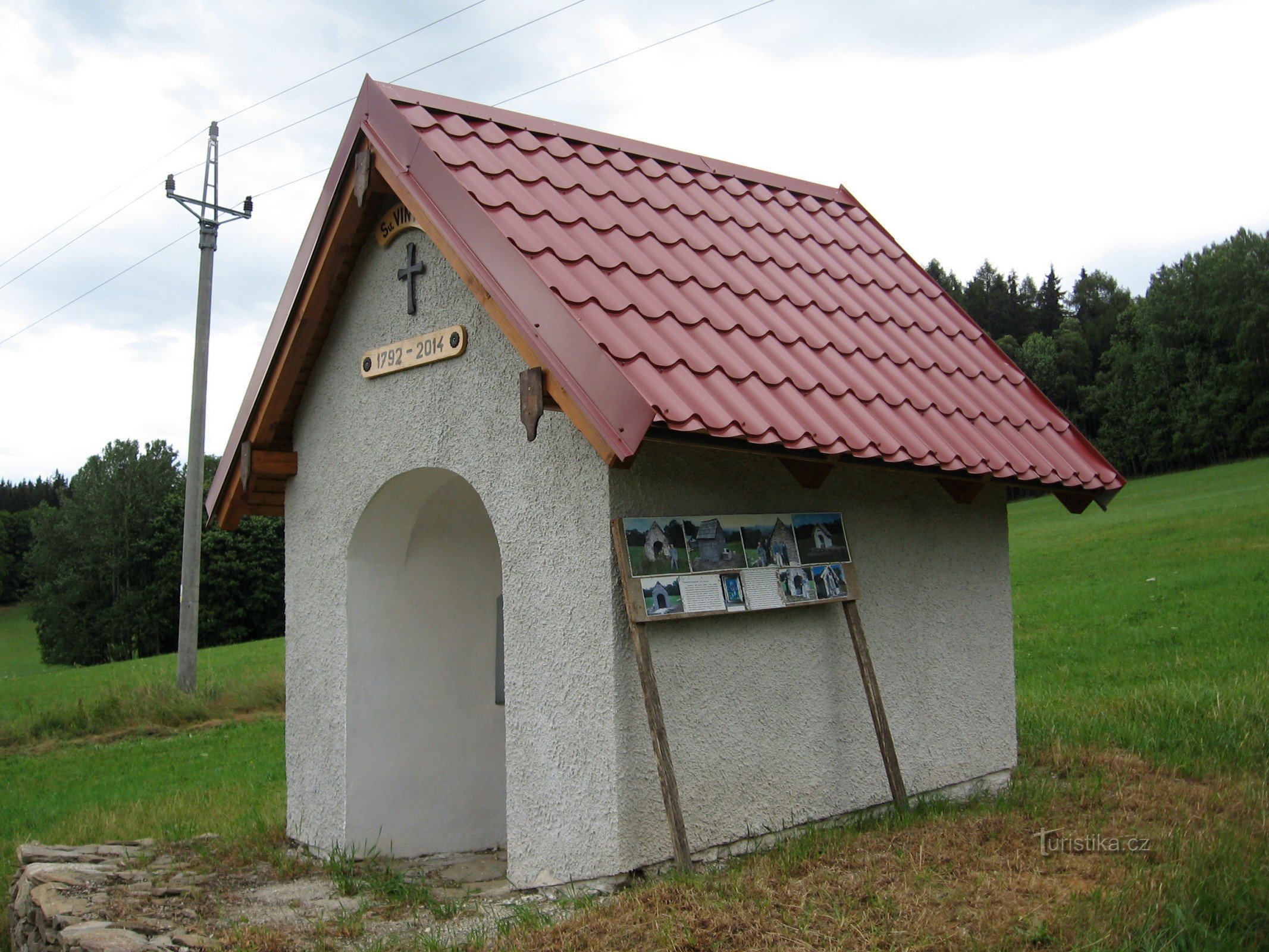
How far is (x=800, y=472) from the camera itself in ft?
17.7

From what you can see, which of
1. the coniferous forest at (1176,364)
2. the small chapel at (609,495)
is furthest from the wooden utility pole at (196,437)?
the coniferous forest at (1176,364)

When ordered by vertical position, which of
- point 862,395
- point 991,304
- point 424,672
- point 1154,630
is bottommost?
point 1154,630

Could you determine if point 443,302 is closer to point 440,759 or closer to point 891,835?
point 440,759

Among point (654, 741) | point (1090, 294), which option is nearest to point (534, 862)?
point (654, 741)

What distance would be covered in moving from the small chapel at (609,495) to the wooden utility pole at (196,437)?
12.5 metres

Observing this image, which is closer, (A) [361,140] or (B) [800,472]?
(B) [800,472]

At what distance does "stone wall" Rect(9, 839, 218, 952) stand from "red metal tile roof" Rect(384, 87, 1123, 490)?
11.1 feet

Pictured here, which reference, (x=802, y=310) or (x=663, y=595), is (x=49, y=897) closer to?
(x=663, y=595)

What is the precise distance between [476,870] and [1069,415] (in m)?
61.1

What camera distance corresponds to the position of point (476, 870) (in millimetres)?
6414

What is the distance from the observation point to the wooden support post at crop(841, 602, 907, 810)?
5.49 metres

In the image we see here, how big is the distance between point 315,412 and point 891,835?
4303mm

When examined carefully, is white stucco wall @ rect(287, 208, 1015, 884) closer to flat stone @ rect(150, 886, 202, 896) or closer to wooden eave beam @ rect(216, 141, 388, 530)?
wooden eave beam @ rect(216, 141, 388, 530)

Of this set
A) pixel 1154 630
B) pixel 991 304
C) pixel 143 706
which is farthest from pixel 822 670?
pixel 991 304
